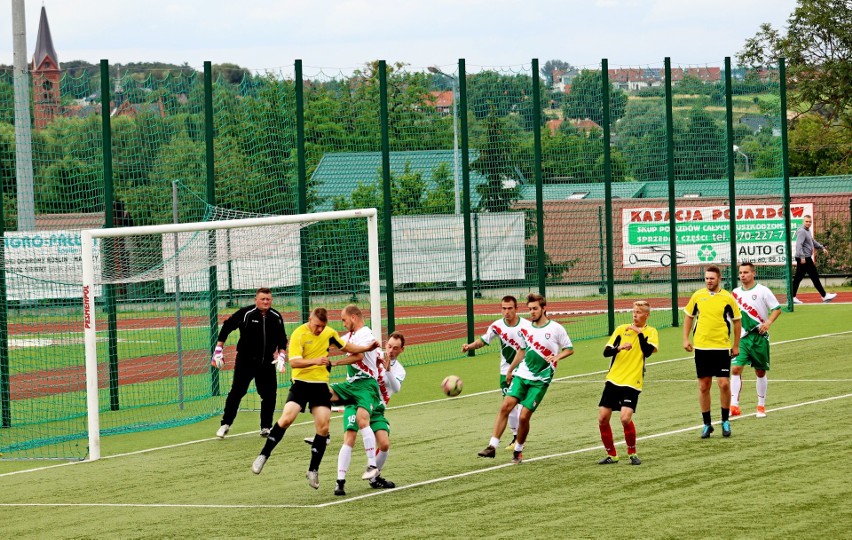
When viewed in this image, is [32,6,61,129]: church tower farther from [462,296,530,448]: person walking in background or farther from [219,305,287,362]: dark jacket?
[462,296,530,448]: person walking in background

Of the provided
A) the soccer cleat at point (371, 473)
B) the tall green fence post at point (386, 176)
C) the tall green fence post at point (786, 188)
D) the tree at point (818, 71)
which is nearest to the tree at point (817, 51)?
the tree at point (818, 71)

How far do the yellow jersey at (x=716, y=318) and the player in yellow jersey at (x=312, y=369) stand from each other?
4364 mm

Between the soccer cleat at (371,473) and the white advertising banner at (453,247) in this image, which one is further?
the white advertising banner at (453,247)

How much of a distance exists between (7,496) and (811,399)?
→ 34.4ft

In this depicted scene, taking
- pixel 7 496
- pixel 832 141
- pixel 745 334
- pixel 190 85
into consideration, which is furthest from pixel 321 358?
pixel 832 141

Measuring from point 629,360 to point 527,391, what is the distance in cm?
116

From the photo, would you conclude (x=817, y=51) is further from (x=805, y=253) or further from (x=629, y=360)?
(x=629, y=360)

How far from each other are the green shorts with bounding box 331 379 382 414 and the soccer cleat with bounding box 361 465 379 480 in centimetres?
57

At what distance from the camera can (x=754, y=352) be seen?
1570 cm

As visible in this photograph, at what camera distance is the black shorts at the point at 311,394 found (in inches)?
481

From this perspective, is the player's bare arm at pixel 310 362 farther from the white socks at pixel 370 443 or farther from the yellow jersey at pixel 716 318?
the yellow jersey at pixel 716 318

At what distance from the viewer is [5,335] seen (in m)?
17.2

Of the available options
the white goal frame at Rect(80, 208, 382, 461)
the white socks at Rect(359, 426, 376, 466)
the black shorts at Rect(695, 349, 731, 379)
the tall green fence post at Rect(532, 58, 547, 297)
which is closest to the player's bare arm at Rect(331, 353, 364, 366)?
the white socks at Rect(359, 426, 376, 466)

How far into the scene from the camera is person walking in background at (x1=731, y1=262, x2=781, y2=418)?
1559 centimetres
